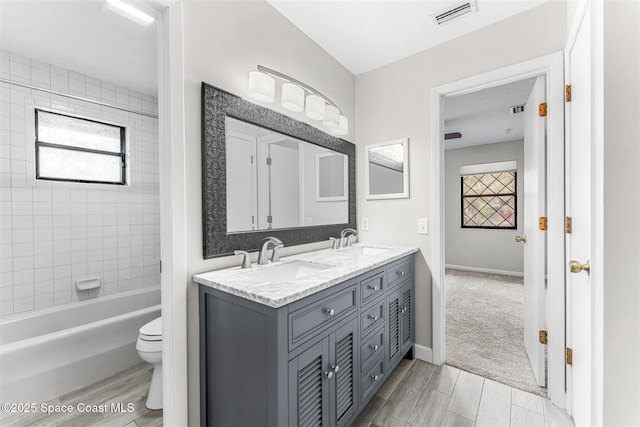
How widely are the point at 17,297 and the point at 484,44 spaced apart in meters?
4.00

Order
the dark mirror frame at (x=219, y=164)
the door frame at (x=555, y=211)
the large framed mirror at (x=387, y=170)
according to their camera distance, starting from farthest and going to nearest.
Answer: the large framed mirror at (x=387, y=170) → the door frame at (x=555, y=211) → the dark mirror frame at (x=219, y=164)

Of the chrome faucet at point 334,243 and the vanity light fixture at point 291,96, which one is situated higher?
the vanity light fixture at point 291,96

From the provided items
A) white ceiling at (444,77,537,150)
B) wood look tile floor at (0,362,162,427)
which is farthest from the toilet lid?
white ceiling at (444,77,537,150)

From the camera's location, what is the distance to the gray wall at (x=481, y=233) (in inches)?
193

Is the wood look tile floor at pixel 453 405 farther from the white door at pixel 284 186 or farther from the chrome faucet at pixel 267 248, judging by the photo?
the white door at pixel 284 186

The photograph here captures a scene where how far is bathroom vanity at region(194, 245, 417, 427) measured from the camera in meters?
1.05

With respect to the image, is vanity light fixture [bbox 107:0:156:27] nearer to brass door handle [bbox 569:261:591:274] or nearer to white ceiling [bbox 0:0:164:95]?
white ceiling [bbox 0:0:164:95]

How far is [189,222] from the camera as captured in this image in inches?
52.6

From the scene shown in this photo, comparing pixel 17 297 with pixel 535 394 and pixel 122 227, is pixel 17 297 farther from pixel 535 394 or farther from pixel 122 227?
pixel 535 394

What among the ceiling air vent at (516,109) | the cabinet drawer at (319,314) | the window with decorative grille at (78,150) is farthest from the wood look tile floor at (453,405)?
the ceiling air vent at (516,109)

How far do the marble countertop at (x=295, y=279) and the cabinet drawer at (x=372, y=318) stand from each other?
250 millimetres

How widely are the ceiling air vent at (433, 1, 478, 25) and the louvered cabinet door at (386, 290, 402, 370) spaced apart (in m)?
1.89

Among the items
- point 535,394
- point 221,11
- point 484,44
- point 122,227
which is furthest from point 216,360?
point 484,44

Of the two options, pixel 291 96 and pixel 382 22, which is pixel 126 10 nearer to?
pixel 291 96
